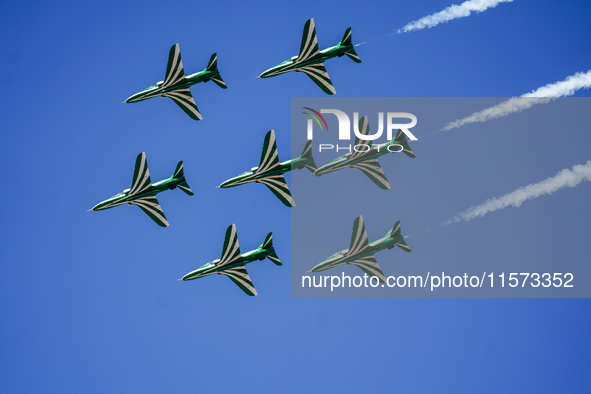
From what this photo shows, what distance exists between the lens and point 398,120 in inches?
3762

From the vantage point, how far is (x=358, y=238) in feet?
307

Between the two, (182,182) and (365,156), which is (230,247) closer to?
(182,182)

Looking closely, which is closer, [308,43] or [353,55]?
[308,43]

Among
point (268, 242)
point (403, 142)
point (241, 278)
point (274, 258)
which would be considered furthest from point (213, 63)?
point (241, 278)

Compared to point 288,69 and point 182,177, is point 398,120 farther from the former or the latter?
point 182,177

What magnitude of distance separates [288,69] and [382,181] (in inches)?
424

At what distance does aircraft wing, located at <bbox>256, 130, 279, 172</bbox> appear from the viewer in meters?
93.3

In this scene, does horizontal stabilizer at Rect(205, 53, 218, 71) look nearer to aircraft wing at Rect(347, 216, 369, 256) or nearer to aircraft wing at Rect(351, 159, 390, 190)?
aircraft wing at Rect(351, 159, 390, 190)

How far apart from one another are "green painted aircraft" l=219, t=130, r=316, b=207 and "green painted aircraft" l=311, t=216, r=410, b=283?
511 cm

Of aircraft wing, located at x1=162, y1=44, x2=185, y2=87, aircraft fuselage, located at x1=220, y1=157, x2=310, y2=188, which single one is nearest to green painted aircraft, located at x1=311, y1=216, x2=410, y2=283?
aircraft fuselage, located at x1=220, y1=157, x2=310, y2=188

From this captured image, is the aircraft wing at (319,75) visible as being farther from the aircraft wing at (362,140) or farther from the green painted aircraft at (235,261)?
the green painted aircraft at (235,261)

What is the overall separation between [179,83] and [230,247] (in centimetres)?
1280

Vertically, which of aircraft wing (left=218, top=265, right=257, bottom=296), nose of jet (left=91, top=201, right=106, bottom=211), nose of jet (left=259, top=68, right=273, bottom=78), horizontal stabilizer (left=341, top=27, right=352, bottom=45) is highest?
horizontal stabilizer (left=341, top=27, right=352, bottom=45)

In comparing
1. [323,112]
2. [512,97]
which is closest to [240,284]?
[323,112]
